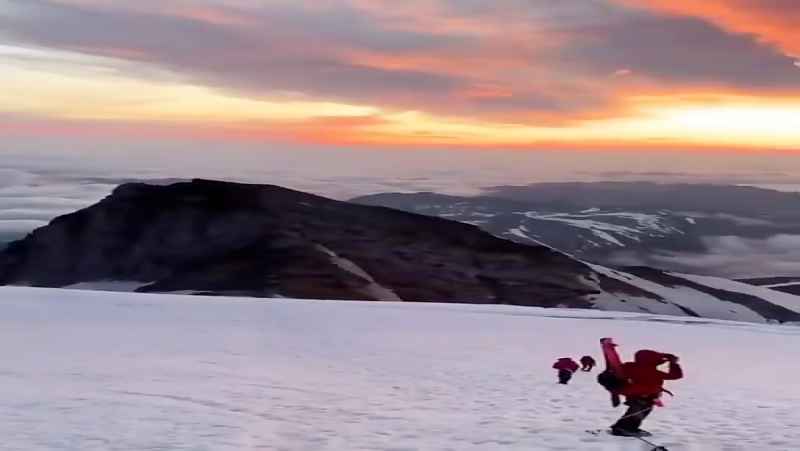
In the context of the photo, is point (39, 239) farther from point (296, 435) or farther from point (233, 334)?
point (296, 435)

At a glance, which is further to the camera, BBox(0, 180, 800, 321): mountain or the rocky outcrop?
BBox(0, 180, 800, 321): mountain

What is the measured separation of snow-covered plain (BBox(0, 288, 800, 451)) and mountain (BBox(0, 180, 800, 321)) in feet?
261

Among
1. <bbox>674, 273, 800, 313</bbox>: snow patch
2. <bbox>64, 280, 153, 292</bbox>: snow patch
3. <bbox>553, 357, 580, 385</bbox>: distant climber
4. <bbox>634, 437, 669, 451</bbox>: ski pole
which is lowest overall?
<bbox>634, 437, 669, 451</bbox>: ski pole

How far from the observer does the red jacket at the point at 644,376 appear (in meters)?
13.0

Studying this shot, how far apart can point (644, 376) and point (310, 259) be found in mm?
116875

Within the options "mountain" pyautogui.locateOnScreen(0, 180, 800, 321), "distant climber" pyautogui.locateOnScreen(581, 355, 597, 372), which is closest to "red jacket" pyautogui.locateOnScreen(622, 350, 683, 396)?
"distant climber" pyautogui.locateOnScreen(581, 355, 597, 372)

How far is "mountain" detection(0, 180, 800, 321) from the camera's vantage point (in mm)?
126312

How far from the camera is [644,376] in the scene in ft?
42.7

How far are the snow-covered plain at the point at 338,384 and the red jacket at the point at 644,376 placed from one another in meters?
0.80

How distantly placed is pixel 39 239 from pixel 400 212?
2589 inches

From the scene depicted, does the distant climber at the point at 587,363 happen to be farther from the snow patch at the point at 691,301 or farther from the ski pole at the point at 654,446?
the snow patch at the point at 691,301

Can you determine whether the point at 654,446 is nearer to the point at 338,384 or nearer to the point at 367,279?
the point at 338,384

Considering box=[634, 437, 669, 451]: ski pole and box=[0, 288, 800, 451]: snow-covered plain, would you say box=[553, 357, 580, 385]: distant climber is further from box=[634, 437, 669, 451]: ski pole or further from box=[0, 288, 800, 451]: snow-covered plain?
box=[634, 437, 669, 451]: ski pole

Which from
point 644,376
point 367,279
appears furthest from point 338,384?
point 367,279
